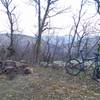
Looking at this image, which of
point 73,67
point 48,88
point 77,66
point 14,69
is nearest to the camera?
point 48,88

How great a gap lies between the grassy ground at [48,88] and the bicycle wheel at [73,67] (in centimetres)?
42

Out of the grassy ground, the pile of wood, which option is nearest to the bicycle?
the grassy ground

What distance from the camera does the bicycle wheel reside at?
10.8 m

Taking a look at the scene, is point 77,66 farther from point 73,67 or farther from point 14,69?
point 14,69

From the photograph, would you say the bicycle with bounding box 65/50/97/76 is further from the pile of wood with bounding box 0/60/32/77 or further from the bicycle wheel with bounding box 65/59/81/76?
the pile of wood with bounding box 0/60/32/77

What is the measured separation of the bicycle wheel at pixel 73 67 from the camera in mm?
10836

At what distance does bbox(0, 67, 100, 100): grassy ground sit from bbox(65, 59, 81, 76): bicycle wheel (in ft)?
1.38

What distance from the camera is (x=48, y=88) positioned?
27.0 ft

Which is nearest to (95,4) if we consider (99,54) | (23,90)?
(99,54)

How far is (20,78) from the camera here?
32.2 feet

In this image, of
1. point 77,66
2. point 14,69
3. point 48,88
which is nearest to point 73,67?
point 77,66

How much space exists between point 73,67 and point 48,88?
296 cm

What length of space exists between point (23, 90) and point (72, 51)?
13263 millimetres

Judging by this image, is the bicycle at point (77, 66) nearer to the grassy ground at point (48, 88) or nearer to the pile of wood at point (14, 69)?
the grassy ground at point (48, 88)
